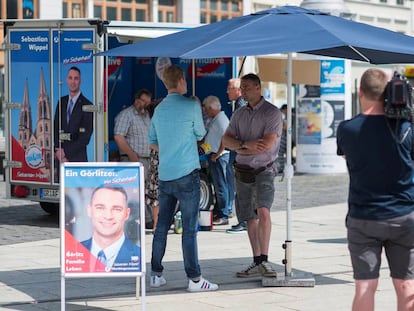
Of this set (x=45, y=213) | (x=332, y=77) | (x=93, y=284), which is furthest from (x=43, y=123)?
(x=332, y=77)

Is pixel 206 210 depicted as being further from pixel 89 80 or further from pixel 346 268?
pixel 346 268

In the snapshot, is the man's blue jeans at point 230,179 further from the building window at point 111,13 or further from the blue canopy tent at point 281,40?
the building window at point 111,13

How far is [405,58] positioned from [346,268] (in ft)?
6.87

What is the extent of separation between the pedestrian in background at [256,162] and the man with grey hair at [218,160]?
12.3ft

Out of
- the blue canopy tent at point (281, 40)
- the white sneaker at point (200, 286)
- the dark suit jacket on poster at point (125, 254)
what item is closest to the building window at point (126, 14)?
the blue canopy tent at point (281, 40)

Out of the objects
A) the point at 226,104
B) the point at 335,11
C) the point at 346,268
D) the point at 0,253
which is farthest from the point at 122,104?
the point at 335,11

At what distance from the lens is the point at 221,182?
43.3 feet

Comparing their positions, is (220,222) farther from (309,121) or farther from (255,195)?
(309,121)

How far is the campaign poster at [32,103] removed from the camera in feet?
42.5

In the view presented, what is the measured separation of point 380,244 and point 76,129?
7379mm

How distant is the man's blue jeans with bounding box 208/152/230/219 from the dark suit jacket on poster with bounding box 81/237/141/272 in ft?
19.2

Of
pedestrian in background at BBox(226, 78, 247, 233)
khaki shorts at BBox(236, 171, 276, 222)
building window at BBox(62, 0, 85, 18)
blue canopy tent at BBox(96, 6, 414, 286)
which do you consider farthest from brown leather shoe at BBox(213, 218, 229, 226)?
building window at BBox(62, 0, 85, 18)

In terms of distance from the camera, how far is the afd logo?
13125 millimetres

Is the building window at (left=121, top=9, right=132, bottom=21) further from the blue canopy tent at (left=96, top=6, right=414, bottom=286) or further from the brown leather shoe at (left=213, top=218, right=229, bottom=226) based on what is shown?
the blue canopy tent at (left=96, top=6, right=414, bottom=286)
